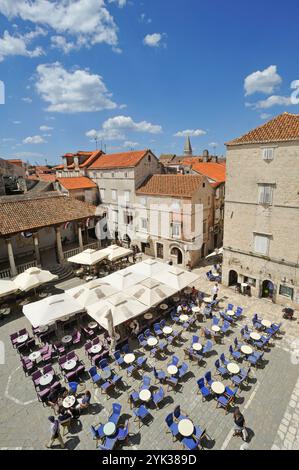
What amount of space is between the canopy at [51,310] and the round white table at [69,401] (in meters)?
4.71

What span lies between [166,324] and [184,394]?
584cm

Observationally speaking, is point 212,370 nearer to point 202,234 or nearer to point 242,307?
point 242,307

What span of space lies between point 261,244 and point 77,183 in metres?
26.8

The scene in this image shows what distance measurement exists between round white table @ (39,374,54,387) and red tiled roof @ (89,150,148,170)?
24414 mm

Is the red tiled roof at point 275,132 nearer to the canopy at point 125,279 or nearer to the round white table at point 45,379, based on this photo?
the canopy at point 125,279

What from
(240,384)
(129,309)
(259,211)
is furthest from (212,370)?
(259,211)

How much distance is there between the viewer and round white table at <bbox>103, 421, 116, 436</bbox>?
10207mm

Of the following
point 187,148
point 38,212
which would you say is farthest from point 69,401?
point 187,148

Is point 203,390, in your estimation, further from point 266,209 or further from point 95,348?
point 266,209

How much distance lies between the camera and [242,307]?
66.5ft

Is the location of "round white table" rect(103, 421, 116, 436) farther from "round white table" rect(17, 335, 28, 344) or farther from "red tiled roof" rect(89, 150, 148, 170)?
"red tiled roof" rect(89, 150, 148, 170)

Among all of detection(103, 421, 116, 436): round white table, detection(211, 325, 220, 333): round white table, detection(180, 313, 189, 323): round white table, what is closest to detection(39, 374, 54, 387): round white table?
detection(103, 421, 116, 436): round white table

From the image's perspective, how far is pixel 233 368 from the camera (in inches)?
523
